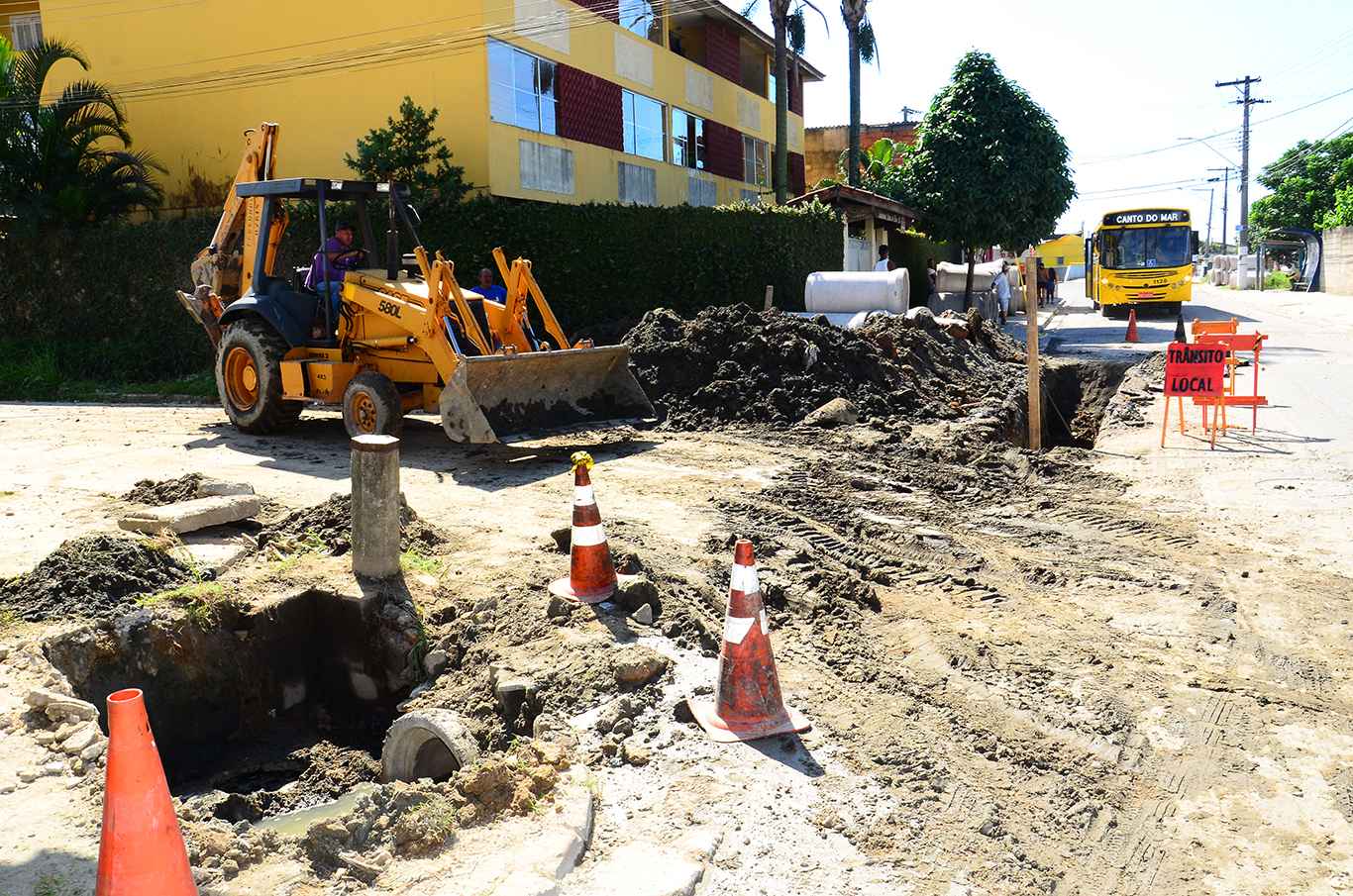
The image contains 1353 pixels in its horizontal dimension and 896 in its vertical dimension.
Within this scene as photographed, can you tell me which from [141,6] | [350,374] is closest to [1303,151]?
[141,6]

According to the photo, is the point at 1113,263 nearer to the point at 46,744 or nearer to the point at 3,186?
the point at 3,186

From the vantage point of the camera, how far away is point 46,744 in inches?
174

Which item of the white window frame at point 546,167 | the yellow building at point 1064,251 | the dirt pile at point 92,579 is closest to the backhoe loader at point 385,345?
the dirt pile at point 92,579

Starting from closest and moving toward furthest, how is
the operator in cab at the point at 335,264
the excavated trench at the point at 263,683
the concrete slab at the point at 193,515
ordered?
the excavated trench at the point at 263,683, the concrete slab at the point at 193,515, the operator in cab at the point at 335,264

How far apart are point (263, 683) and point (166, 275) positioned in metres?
14.5

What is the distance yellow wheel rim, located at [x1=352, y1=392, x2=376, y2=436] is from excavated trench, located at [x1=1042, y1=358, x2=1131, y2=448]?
396 inches

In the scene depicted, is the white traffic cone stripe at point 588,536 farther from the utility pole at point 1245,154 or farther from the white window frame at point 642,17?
the utility pole at point 1245,154

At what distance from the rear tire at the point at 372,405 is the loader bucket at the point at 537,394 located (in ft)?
2.57

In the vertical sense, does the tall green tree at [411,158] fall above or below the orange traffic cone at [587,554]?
above

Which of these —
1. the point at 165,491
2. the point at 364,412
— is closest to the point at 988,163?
the point at 364,412

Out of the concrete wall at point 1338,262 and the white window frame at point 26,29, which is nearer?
the white window frame at point 26,29

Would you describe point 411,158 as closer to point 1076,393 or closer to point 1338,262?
point 1076,393

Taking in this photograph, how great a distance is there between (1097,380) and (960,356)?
2.93 meters

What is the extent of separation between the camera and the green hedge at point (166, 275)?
718 inches
